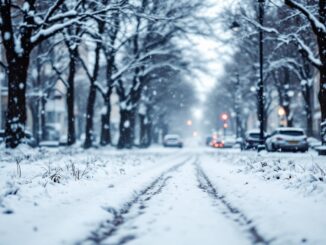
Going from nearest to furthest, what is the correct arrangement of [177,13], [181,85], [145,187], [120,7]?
[145,187]
[120,7]
[177,13]
[181,85]

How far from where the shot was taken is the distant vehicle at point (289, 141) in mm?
26594

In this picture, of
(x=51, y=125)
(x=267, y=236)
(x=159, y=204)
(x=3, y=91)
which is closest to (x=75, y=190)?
(x=159, y=204)

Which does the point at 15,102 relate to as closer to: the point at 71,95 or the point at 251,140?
the point at 71,95

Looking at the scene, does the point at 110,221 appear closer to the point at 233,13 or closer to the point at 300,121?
the point at 233,13

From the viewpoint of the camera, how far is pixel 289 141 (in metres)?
26.7

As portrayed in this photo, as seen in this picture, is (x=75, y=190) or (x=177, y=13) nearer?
(x=75, y=190)

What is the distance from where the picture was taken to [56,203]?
6.72 metres

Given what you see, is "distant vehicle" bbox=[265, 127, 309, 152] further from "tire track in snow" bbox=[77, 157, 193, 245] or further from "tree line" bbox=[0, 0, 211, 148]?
"tire track in snow" bbox=[77, 157, 193, 245]

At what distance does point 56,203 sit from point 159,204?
1.57 meters

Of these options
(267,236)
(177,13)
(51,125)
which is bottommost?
(267,236)

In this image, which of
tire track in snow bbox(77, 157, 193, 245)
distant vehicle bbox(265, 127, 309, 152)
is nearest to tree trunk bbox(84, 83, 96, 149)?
distant vehicle bbox(265, 127, 309, 152)

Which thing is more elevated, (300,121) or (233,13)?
(233,13)

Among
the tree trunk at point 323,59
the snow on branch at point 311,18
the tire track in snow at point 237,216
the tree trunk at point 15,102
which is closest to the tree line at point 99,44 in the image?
the tree trunk at point 15,102

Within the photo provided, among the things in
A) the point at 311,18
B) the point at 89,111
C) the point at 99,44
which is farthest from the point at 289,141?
the point at 99,44
